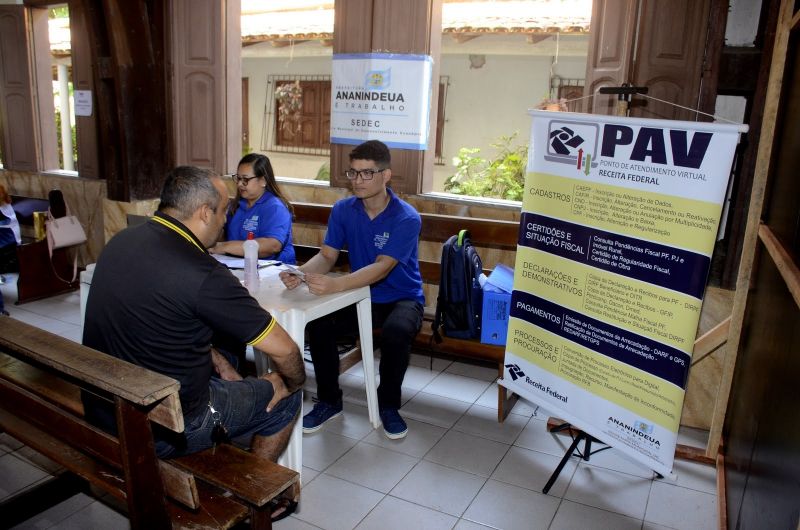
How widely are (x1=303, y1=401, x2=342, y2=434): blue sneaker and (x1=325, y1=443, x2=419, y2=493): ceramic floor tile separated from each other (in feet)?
0.87

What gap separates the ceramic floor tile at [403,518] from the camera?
100 inches

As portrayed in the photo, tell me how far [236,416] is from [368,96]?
3020 millimetres

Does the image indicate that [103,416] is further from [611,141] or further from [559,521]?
[611,141]

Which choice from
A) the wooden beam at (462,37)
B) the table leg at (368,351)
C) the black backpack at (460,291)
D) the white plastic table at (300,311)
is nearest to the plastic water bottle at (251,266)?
the white plastic table at (300,311)

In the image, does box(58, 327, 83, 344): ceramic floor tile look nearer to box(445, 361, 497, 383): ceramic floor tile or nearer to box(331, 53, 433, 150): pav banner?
box(331, 53, 433, 150): pav banner

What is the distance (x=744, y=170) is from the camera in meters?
3.21

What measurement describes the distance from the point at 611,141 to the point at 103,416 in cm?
209

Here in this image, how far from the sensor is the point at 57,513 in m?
2.57

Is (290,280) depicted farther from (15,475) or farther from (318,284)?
(15,475)

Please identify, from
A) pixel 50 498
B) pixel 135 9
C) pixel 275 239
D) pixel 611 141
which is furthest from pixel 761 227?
pixel 135 9

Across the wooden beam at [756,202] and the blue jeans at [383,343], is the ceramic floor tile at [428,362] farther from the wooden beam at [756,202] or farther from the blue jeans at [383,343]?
the wooden beam at [756,202]

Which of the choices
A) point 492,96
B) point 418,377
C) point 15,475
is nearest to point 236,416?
point 15,475

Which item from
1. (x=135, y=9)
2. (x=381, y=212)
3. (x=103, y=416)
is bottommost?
(x=103, y=416)

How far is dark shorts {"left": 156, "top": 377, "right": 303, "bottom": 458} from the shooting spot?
6.95 feet
